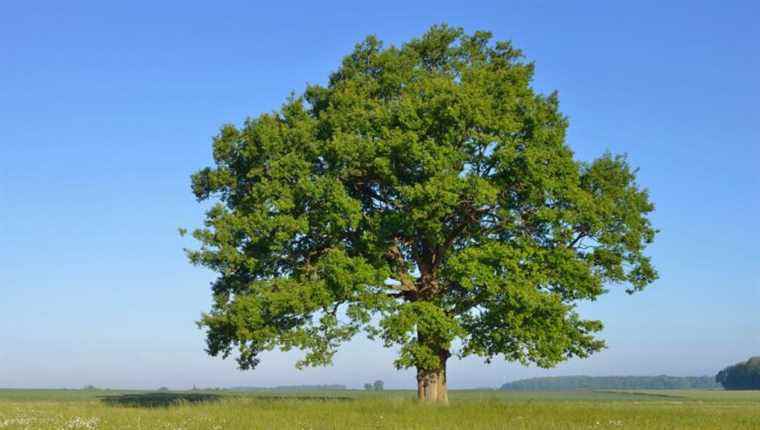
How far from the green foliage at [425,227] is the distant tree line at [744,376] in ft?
518

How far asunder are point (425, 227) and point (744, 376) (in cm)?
16938

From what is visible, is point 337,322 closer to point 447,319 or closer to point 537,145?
point 447,319

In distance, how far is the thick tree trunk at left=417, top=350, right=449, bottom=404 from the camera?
34.3m

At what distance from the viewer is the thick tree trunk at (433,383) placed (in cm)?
3434

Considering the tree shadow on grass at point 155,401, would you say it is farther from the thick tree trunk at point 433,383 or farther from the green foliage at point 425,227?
the thick tree trunk at point 433,383

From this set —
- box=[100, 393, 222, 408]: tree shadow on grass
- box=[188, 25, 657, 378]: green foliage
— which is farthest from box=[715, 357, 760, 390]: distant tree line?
box=[188, 25, 657, 378]: green foliage

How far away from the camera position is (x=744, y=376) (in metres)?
176

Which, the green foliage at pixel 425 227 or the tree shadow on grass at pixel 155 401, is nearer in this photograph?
the green foliage at pixel 425 227

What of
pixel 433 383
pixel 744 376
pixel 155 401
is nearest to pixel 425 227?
pixel 433 383

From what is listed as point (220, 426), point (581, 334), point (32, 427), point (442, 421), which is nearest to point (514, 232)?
point (581, 334)

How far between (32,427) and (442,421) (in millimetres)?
12441

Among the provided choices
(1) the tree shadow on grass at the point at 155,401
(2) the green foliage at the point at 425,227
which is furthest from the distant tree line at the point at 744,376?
(2) the green foliage at the point at 425,227

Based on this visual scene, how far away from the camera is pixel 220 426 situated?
22.2 metres

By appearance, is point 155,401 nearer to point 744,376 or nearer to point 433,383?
point 433,383
